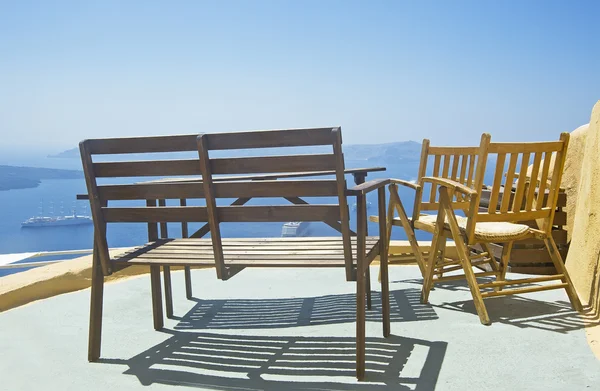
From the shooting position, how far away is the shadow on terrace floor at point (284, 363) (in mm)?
2512

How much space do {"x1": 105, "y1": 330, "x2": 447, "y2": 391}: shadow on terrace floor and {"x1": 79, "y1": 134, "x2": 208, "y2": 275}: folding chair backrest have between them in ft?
1.92

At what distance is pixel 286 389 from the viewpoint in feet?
8.00

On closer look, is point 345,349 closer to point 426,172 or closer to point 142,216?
point 142,216

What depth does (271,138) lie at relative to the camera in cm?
240

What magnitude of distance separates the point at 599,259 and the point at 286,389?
7.87 feet

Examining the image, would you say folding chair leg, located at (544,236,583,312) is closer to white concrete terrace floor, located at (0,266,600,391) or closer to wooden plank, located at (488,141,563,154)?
white concrete terrace floor, located at (0,266,600,391)

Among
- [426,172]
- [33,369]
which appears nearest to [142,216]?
[33,369]

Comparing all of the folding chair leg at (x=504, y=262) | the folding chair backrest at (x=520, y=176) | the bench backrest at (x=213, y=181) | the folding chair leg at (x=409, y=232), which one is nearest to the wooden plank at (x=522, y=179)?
the folding chair backrest at (x=520, y=176)

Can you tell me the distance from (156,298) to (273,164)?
142 centimetres

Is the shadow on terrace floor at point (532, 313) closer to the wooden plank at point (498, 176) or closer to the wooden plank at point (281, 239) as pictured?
the wooden plank at point (498, 176)

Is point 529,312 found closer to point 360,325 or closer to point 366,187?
point 360,325

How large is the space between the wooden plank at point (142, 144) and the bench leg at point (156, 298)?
88cm

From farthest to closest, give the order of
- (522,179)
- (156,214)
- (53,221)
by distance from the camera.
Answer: (53,221), (522,179), (156,214)

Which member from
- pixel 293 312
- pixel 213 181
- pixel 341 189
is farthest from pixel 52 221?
pixel 341 189
